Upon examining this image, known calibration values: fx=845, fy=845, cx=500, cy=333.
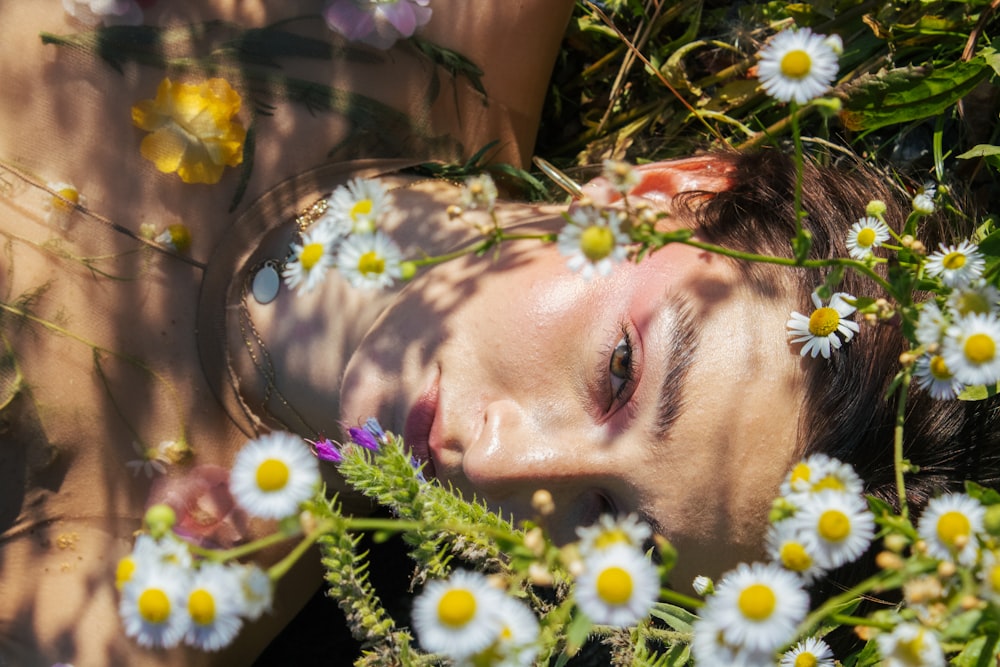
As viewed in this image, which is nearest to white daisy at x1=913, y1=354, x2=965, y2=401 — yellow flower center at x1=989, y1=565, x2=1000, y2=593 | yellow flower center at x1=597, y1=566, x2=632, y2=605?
yellow flower center at x1=989, y1=565, x2=1000, y2=593

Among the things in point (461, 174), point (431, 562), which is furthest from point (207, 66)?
point (431, 562)

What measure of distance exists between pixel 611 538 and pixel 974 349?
1.44 feet

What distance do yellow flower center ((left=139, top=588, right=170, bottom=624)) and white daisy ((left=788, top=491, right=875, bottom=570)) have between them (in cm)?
59

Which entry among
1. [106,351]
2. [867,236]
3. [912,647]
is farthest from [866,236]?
[106,351]

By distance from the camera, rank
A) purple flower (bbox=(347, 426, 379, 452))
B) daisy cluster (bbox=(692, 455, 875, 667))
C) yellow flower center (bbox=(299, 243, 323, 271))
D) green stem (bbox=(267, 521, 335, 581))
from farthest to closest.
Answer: purple flower (bbox=(347, 426, 379, 452)) → yellow flower center (bbox=(299, 243, 323, 271)) → daisy cluster (bbox=(692, 455, 875, 667)) → green stem (bbox=(267, 521, 335, 581))

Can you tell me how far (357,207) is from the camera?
2.87 feet

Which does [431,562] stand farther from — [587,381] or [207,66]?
[207,66]

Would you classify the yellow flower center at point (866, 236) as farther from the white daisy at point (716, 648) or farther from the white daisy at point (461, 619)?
the white daisy at point (461, 619)

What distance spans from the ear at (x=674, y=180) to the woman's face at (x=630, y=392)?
0.22 metres

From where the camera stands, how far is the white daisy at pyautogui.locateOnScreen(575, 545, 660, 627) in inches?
28.3

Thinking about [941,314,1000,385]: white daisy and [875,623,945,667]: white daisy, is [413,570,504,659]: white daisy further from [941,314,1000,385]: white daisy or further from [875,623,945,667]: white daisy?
[941,314,1000,385]: white daisy

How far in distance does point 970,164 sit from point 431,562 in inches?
59.6

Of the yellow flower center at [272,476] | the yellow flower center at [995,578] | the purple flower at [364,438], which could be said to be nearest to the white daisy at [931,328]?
Answer: the yellow flower center at [995,578]

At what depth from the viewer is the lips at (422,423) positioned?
51.9 inches
